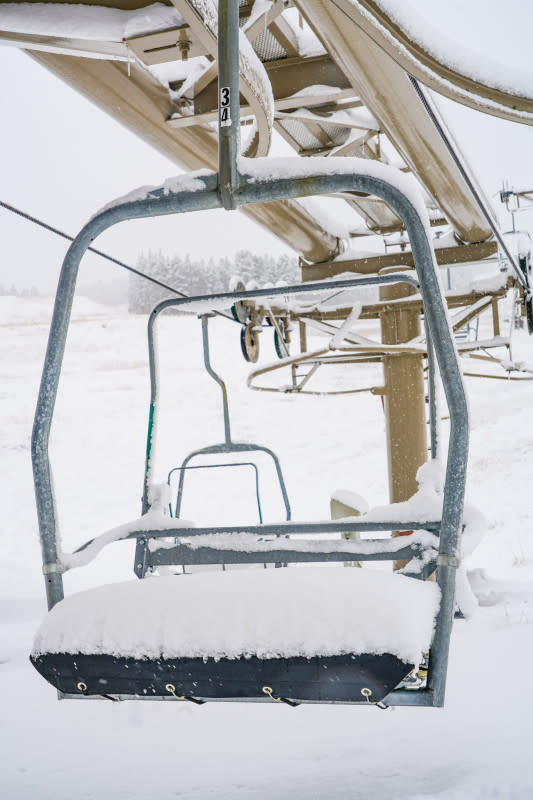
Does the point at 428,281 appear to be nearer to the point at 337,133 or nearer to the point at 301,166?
the point at 301,166


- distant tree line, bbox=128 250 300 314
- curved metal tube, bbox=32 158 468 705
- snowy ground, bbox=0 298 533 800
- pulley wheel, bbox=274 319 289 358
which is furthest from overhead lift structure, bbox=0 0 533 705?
distant tree line, bbox=128 250 300 314

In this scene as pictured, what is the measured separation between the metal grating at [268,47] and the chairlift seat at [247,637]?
2.83 meters

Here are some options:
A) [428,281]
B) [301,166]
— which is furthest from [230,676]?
[301,166]

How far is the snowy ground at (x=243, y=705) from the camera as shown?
2.17m

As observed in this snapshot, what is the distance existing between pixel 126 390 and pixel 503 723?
744 inches

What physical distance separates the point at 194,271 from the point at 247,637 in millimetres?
24601

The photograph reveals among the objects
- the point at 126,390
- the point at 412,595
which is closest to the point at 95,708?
the point at 412,595

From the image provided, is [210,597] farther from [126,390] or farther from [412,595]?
[126,390]

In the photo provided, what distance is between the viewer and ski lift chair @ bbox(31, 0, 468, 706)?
1.14 m

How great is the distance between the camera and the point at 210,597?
125 centimetres

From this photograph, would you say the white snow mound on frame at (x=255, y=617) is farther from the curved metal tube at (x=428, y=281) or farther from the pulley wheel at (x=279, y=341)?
the pulley wheel at (x=279, y=341)

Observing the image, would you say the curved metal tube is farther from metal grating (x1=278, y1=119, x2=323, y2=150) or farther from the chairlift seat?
metal grating (x1=278, y1=119, x2=323, y2=150)

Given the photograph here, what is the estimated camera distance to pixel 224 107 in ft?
4.04

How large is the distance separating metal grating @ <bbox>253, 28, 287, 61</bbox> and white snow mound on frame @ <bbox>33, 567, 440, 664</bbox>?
2.82m
